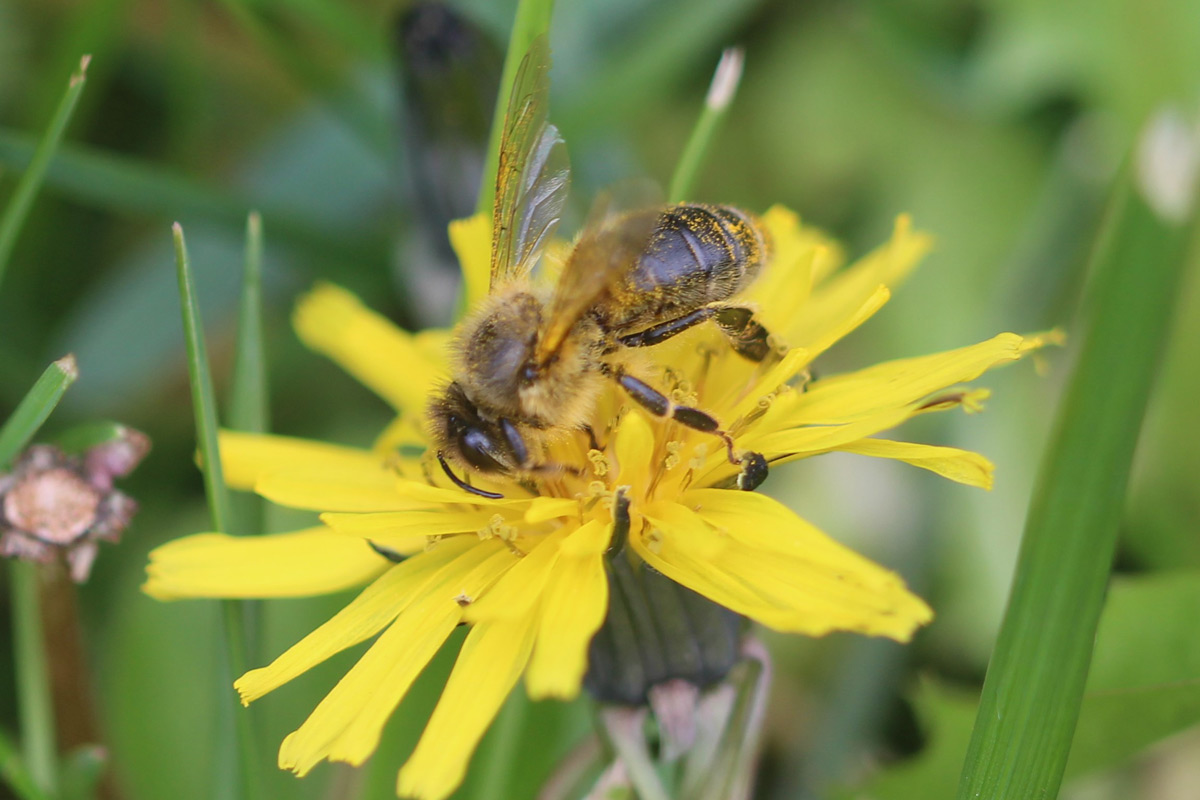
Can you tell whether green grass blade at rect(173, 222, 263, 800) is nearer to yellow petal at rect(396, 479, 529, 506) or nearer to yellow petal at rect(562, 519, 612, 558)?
yellow petal at rect(396, 479, 529, 506)

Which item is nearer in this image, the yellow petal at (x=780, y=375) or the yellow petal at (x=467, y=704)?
the yellow petal at (x=467, y=704)

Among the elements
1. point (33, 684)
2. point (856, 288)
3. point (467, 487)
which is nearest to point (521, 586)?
point (467, 487)

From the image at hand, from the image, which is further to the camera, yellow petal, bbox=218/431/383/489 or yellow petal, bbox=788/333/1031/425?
yellow petal, bbox=218/431/383/489

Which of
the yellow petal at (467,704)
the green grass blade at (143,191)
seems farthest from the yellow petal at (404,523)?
the green grass blade at (143,191)

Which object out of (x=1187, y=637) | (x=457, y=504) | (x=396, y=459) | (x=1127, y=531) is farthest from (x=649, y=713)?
(x=1127, y=531)

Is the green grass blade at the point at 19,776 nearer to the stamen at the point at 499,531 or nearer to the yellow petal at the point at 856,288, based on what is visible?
the stamen at the point at 499,531

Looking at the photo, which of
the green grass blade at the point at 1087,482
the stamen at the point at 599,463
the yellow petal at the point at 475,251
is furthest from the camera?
the yellow petal at the point at 475,251

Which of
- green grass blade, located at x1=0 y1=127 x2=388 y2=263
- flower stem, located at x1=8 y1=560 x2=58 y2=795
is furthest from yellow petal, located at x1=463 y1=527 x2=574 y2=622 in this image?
green grass blade, located at x1=0 y1=127 x2=388 y2=263
